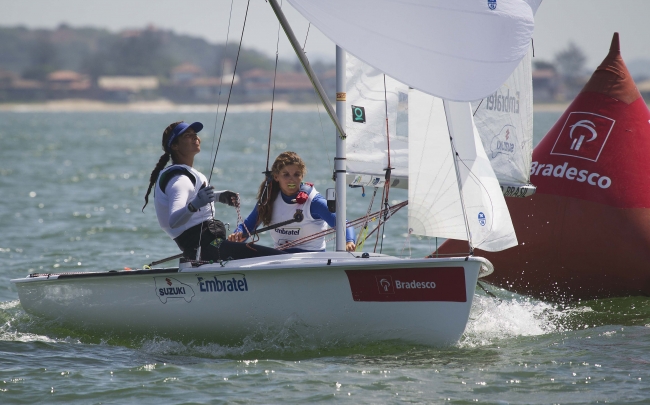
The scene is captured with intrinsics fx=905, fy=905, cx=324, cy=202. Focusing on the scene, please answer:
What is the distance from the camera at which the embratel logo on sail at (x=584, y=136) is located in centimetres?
664

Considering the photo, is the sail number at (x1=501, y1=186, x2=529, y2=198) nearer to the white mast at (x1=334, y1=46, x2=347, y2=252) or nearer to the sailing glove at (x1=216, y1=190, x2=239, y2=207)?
the white mast at (x1=334, y1=46, x2=347, y2=252)

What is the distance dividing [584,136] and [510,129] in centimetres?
79

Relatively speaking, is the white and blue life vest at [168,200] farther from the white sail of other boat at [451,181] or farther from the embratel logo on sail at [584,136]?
the embratel logo on sail at [584,136]

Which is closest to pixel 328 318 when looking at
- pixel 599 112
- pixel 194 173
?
pixel 194 173

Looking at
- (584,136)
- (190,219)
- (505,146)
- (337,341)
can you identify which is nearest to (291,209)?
(190,219)

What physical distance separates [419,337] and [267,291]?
86 cm

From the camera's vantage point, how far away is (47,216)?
1178 centimetres

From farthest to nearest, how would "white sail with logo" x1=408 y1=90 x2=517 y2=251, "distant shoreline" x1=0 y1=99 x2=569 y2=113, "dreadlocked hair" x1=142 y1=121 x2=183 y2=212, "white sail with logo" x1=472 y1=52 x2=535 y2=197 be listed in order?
"distant shoreline" x1=0 y1=99 x2=569 y2=113
"white sail with logo" x1=472 y1=52 x2=535 y2=197
"dreadlocked hair" x1=142 y1=121 x2=183 y2=212
"white sail with logo" x1=408 y1=90 x2=517 y2=251

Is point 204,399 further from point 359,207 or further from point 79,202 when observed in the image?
point 79,202

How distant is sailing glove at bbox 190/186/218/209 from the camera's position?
15.7ft

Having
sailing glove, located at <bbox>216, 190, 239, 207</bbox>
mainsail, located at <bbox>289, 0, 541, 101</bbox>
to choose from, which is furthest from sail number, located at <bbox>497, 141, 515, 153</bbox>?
sailing glove, located at <bbox>216, 190, 239, 207</bbox>

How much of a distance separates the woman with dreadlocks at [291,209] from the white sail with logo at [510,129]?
1.32m

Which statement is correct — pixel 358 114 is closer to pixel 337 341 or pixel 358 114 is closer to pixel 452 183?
pixel 452 183

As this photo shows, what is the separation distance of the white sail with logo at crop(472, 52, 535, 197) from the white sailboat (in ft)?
3.50
